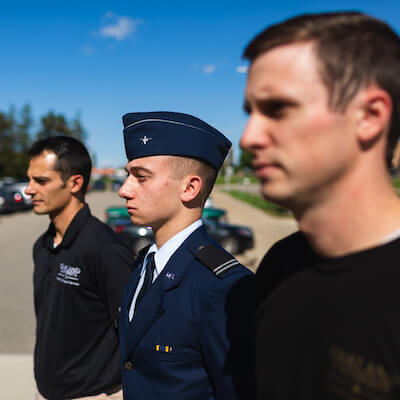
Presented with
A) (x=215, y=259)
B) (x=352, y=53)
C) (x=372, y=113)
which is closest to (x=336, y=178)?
(x=372, y=113)

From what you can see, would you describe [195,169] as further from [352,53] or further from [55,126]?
[55,126]

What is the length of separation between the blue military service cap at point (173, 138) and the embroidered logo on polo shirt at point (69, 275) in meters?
0.90

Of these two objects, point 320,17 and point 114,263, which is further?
point 114,263

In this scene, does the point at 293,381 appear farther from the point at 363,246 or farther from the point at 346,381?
the point at 363,246

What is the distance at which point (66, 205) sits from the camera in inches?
113

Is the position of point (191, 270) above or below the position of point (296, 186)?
below

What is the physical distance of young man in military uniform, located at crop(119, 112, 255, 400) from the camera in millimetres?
1472

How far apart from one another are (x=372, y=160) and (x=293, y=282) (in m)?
0.40

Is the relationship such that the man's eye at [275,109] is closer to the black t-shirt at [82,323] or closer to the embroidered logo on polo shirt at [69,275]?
the black t-shirt at [82,323]

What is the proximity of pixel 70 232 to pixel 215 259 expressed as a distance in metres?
1.31

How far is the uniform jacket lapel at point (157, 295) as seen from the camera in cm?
169

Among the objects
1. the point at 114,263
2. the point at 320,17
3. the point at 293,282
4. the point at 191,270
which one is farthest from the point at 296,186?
the point at 114,263

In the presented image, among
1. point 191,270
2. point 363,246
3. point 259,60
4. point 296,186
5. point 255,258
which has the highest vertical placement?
point 259,60

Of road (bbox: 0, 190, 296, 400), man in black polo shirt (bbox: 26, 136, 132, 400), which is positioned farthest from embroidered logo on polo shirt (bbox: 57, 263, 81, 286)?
road (bbox: 0, 190, 296, 400)
